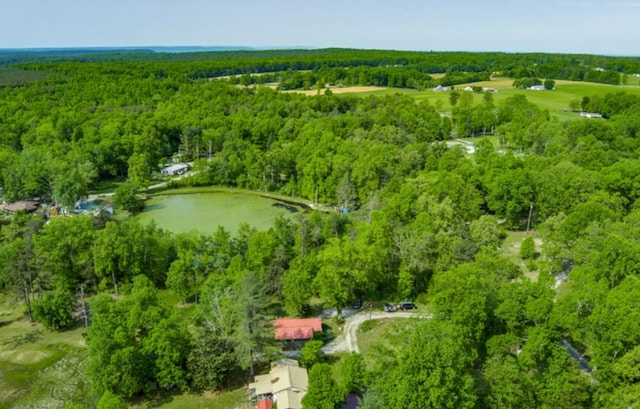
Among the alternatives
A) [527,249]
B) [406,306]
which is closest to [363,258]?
[406,306]

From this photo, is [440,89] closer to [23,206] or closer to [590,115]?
[590,115]

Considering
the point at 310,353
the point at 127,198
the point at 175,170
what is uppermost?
the point at 175,170

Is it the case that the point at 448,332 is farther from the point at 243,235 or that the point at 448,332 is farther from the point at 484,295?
the point at 243,235

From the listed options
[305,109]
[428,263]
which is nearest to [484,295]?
[428,263]

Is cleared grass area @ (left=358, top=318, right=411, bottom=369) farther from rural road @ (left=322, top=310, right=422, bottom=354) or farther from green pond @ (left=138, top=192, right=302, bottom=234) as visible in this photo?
green pond @ (left=138, top=192, right=302, bottom=234)

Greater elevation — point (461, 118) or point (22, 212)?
point (461, 118)

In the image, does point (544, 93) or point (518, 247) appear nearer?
point (518, 247)

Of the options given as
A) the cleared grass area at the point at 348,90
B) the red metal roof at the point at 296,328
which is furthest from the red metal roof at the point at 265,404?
the cleared grass area at the point at 348,90
